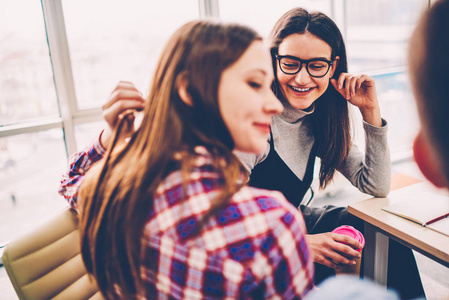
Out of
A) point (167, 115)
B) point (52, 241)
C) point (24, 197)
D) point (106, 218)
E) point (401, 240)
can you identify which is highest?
point (167, 115)

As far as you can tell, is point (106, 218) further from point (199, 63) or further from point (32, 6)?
point (32, 6)

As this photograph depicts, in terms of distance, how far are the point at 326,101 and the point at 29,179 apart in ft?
8.36

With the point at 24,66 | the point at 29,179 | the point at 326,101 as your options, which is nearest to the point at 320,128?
the point at 326,101

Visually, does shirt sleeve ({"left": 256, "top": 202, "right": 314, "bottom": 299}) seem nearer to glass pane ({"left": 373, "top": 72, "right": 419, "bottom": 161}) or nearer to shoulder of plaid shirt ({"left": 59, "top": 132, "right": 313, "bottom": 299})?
shoulder of plaid shirt ({"left": 59, "top": 132, "right": 313, "bottom": 299})

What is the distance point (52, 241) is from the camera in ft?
2.69

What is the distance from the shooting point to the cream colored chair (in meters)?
0.77

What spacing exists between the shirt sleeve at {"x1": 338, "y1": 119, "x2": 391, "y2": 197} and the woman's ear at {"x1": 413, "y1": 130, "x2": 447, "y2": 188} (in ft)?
2.12

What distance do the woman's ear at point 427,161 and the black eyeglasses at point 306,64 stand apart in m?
0.70

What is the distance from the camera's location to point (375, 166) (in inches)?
50.8

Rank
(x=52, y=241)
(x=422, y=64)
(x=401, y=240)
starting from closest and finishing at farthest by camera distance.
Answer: (x=422, y=64)
(x=52, y=241)
(x=401, y=240)

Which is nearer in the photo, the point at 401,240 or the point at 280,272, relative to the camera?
the point at 280,272

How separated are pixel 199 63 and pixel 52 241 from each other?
604mm

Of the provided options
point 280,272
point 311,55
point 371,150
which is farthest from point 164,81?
point 371,150

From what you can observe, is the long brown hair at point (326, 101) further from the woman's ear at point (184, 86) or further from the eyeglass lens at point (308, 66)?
the woman's ear at point (184, 86)
